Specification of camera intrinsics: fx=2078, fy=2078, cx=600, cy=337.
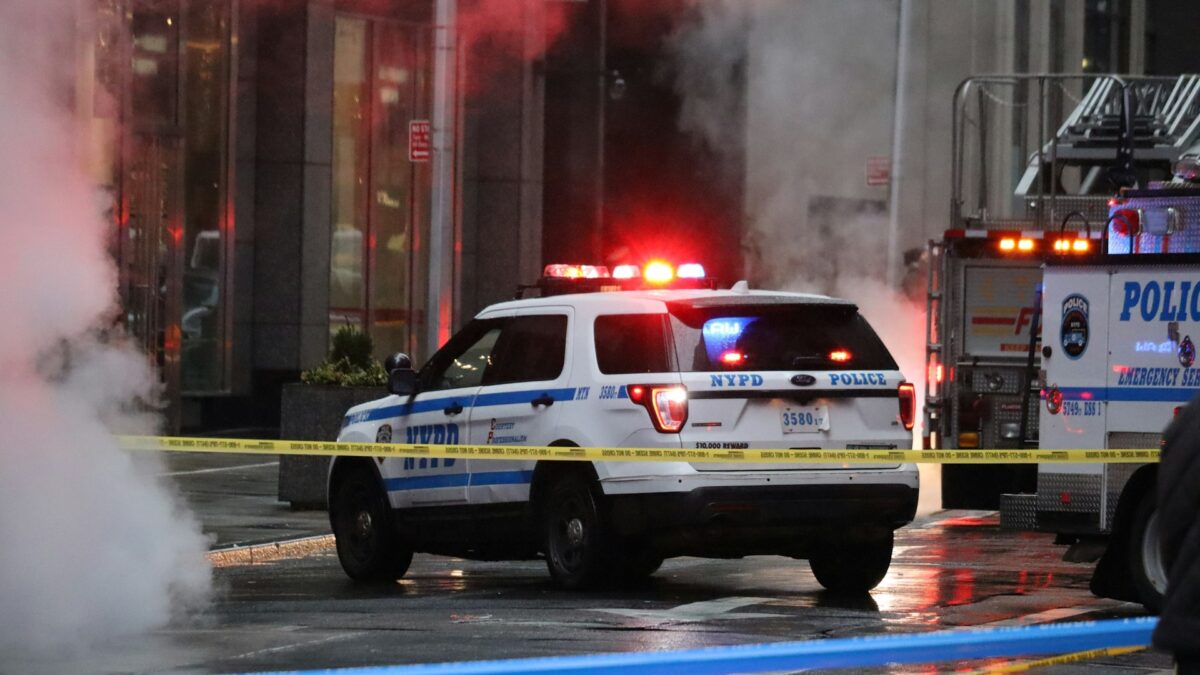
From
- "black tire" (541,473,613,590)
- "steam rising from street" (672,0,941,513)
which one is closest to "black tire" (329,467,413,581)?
"black tire" (541,473,613,590)

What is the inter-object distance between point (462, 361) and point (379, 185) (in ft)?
50.5

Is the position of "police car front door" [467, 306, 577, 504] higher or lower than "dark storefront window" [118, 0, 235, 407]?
lower

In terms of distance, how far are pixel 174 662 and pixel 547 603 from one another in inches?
98.1

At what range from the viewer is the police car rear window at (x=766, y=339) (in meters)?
10.8

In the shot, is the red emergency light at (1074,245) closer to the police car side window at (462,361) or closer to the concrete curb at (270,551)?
the police car side window at (462,361)

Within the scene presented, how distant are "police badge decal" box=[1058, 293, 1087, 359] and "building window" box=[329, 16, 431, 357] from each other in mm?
16406

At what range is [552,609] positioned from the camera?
10.3 m

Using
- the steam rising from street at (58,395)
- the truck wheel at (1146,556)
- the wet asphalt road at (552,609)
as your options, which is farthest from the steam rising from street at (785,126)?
the steam rising from street at (58,395)

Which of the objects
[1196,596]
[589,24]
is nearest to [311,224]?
[589,24]

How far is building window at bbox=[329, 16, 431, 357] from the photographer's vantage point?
26562 mm

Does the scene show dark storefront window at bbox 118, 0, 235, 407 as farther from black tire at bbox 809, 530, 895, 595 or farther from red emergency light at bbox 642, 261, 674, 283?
black tire at bbox 809, 530, 895, 595

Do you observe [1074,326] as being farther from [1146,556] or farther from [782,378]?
[782,378]

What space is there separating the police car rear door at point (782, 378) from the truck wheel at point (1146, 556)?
4.48 feet

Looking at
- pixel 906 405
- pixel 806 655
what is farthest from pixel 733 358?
pixel 806 655
